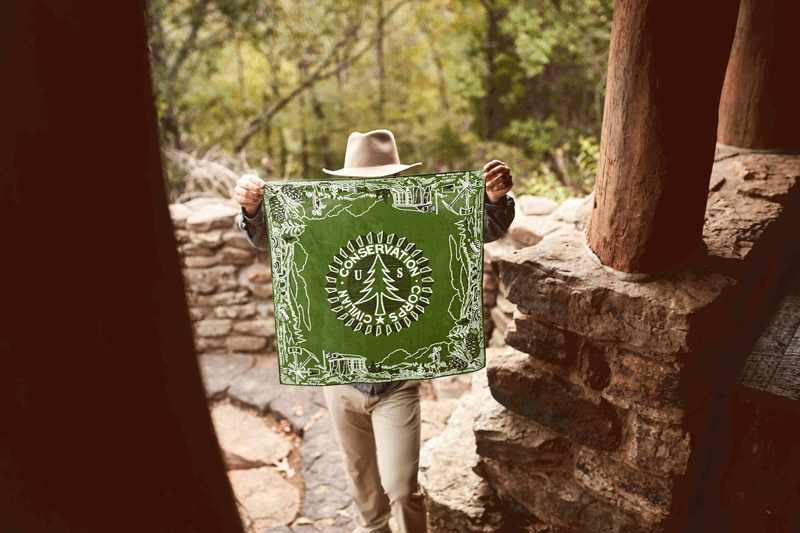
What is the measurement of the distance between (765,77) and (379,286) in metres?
2.76

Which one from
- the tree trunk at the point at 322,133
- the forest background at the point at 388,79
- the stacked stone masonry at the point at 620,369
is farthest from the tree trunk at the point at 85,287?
the tree trunk at the point at 322,133

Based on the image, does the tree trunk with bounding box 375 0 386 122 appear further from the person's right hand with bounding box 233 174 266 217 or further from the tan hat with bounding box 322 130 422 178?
the person's right hand with bounding box 233 174 266 217

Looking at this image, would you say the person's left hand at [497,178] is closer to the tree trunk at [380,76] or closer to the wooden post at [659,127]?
the wooden post at [659,127]

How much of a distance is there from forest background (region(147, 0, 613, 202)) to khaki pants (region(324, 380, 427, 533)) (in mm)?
6419

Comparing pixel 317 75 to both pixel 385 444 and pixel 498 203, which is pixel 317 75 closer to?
pixel 498 203

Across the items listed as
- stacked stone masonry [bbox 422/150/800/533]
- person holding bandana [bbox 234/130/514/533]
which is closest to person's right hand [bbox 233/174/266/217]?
person holding bandana [bbox 234/130/514/533]

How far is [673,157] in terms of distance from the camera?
76.2 inches

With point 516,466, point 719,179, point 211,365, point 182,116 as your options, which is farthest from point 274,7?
point 516,466

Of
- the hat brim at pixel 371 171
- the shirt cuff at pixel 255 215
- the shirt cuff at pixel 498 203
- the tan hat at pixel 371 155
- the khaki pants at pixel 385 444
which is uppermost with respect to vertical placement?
the tan hat at pixel 371 155

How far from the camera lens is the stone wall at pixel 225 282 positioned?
5.16 meters

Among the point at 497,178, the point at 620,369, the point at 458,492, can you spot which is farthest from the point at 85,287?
the point at 458,492

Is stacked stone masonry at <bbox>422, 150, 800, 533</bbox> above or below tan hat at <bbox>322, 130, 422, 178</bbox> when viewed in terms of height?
below

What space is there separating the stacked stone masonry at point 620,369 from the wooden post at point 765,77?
53 cm

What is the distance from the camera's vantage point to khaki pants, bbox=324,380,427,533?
7.39ft
